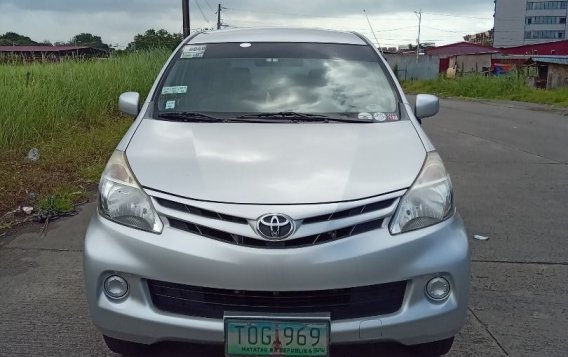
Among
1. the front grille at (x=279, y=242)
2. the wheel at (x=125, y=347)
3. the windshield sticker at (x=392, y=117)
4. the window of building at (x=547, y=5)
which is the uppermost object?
the window of building at (x=547, y=5)

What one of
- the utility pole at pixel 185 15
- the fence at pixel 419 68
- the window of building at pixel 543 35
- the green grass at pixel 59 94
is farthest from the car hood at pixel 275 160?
the window of building at pixel 543 35

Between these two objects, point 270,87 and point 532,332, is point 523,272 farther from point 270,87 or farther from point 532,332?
point 270,87

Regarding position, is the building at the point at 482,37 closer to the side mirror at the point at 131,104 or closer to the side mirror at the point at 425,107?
the side mirror at the point at 425,107

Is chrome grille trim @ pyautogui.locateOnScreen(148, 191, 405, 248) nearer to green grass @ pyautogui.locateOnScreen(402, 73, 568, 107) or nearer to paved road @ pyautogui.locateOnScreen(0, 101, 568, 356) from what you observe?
paved road @ pyautogui.locateOnScreen(0, 101, 568, 356)

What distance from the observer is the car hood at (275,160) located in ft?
8.77

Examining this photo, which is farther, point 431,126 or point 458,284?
point 431,126

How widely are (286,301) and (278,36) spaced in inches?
91.3

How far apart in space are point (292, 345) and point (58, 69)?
10357mm

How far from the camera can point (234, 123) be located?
345 cm

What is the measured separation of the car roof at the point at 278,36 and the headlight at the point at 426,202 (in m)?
1.66

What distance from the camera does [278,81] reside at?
12.9 ft

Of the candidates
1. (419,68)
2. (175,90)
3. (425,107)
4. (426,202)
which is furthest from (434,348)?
(419,68)

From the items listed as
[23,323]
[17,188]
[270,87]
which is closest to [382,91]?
[270,87]

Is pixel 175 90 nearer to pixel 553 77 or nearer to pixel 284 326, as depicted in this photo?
pixel 284 326
